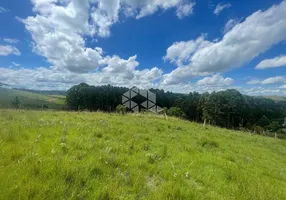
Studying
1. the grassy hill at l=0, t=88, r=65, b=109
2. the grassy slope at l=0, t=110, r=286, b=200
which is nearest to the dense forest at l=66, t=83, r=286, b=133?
the grassy hill at l=0, t=88, r=65, b=109

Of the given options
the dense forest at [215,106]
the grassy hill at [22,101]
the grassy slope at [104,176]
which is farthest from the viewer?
the dense forest at [215,106]

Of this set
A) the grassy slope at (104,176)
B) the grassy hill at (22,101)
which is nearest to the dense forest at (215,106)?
the grassy hill at (22,101)

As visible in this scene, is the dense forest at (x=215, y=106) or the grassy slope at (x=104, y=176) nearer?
the grassy slope at (x=104, y=176)

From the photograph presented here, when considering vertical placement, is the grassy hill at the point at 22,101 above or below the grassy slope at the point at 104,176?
above

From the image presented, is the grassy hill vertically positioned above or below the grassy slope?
above

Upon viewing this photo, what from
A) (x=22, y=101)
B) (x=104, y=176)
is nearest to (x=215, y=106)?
(x=22, y=101)

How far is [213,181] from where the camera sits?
14.5 feet

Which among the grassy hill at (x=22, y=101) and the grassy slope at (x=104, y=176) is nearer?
the grassy slope at (x=104, y=176)

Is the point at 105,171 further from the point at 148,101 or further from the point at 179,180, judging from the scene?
the point at 148,101

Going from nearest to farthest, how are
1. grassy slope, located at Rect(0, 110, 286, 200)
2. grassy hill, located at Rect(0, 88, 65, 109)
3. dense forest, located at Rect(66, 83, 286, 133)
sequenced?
grassy slope, located at Rect(0, 110, 286, 200) < grassy hill, located at Rect(0, 88, 65, 109) < dense forest, located at Rect(66, 83, 286, 133)

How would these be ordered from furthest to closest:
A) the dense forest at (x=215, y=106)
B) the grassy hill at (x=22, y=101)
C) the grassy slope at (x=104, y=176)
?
the dense forest at (x=215, y=106), the grassy hill at (x=22, y=101), the grassy slope at (x=104, y=176)

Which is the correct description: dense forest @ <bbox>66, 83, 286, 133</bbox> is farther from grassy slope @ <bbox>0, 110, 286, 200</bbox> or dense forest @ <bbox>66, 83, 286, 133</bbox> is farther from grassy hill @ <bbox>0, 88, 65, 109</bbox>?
grassy slope @ <bbox>0, 110, 286, 200</bbox>

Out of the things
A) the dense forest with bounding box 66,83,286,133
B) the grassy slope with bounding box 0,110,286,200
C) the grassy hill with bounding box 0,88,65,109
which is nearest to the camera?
the grassy slope with bounding box 0,110,286,200

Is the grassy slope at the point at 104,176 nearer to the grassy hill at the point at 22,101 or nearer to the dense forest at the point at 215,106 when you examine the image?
the grassy hill at the point at 22,101
